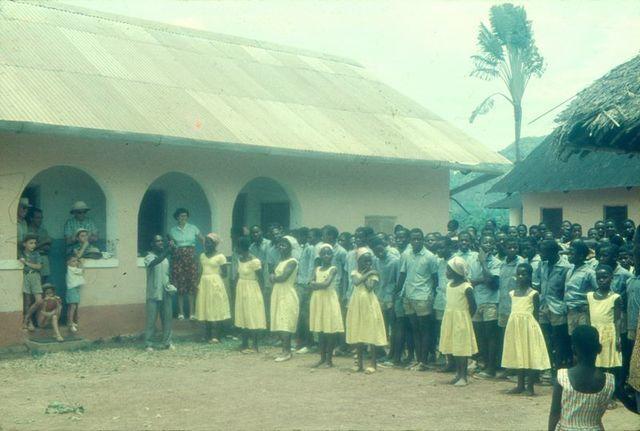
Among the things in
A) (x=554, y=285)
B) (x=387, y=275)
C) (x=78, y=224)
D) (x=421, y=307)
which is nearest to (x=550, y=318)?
(x=554, y=285)

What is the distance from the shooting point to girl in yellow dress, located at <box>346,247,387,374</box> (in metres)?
9.55

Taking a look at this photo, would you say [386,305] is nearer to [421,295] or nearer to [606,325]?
[421,295]

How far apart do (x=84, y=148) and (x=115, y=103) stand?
0.87m

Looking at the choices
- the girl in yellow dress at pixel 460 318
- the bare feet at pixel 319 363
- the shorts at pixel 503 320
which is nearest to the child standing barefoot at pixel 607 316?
the shorts at pixel 503 320

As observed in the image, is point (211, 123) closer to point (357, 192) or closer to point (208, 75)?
point (208, 75)

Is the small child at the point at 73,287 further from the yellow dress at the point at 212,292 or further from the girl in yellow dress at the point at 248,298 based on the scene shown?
the girl in yellow dress at the point at 248,298

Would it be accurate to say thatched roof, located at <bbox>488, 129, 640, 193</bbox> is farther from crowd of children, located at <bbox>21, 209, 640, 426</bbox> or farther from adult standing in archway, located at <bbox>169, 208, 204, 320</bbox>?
adult standing in archway, located at <bbox>169, 208, 204, 320</bbox>

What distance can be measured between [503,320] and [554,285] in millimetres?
795

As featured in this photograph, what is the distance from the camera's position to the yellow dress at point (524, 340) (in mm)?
8180

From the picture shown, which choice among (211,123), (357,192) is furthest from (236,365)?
(357,192)

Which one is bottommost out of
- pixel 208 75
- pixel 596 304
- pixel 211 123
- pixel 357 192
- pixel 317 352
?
pixel 317 352

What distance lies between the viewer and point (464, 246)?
9.64 metres

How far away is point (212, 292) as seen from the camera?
1176 centimetres

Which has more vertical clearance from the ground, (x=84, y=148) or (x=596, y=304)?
(x=84, y=148)
